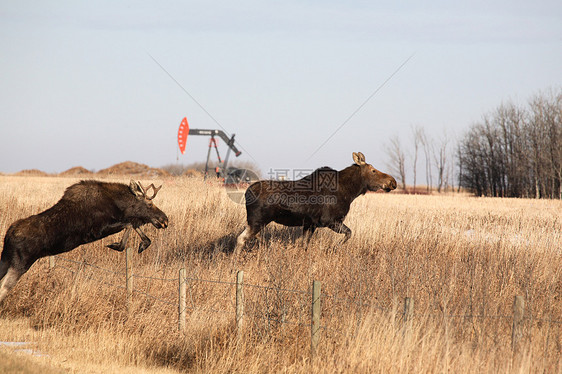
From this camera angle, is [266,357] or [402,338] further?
[266,357]

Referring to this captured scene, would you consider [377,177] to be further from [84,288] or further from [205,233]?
[84,288]

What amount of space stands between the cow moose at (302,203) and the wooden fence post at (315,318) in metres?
4.93

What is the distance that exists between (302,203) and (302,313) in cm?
401

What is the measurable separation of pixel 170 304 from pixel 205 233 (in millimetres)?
5634

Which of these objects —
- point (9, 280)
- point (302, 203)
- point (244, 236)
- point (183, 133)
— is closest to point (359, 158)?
point (302, 203)

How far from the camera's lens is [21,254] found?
332 inches

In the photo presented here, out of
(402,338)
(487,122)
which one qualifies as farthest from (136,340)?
(487,122)

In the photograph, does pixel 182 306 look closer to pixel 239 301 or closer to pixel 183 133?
pixel 239 301

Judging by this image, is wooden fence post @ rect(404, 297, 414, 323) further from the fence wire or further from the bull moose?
the bull moose

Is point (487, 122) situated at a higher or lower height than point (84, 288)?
higher

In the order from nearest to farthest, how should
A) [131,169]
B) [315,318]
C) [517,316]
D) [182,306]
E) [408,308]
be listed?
[517,316], [408,308], [315,318], [182,306], [131,169]

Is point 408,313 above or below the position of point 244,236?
below

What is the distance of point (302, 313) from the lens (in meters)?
7.78

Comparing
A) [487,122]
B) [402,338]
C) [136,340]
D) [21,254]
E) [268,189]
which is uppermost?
[487,122]
